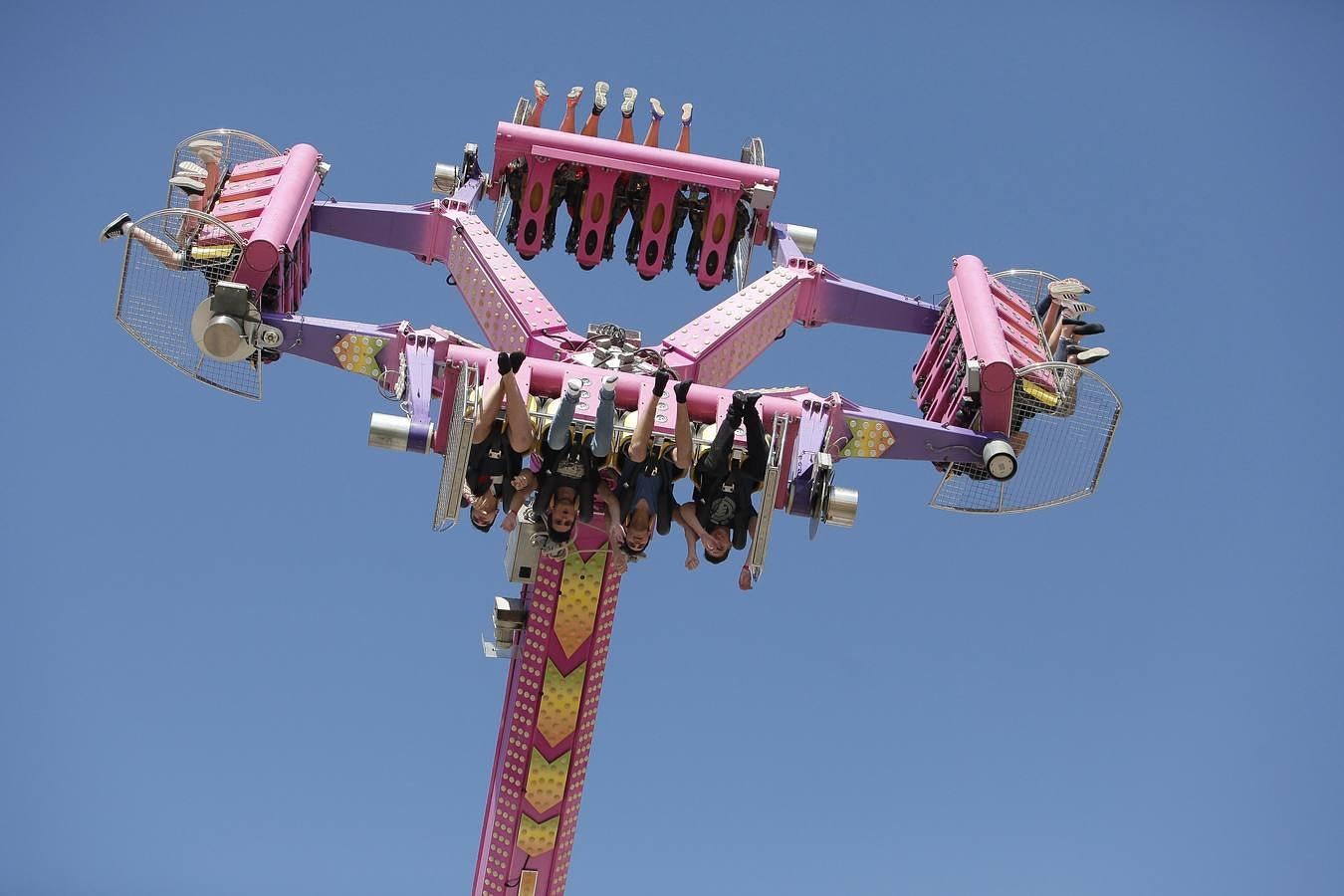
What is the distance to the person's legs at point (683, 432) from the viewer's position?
87.1ft

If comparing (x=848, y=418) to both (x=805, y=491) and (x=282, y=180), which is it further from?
(x=282, y=180)

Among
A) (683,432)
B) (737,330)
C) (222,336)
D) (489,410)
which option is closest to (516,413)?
(489,410)

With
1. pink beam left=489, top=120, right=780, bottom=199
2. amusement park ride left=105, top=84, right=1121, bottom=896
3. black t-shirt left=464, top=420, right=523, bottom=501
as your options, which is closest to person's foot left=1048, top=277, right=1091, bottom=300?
amusement park ride left=105, top=84, right=1121, bottom=896

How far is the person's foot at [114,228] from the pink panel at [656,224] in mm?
7161

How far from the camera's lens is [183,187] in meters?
30.2

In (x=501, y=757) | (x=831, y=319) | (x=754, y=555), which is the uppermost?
(x=831, y=319)

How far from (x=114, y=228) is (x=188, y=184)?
187 centimetres

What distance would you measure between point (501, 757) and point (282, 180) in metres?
6.95

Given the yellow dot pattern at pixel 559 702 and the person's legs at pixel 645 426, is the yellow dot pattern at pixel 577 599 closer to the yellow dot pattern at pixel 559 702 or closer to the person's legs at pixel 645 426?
the yellow dot pattern at pixel 559 702

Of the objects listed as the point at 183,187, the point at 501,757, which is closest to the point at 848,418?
the point at 501,757

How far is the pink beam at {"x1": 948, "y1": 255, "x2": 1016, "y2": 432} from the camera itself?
29.0m

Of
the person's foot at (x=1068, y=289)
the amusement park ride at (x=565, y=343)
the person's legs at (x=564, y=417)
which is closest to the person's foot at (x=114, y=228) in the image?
the amusement park ride at (x=565, y=343)

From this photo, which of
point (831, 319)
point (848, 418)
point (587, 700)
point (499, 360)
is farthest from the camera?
point (831, 319)

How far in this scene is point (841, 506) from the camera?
27.5 metres
